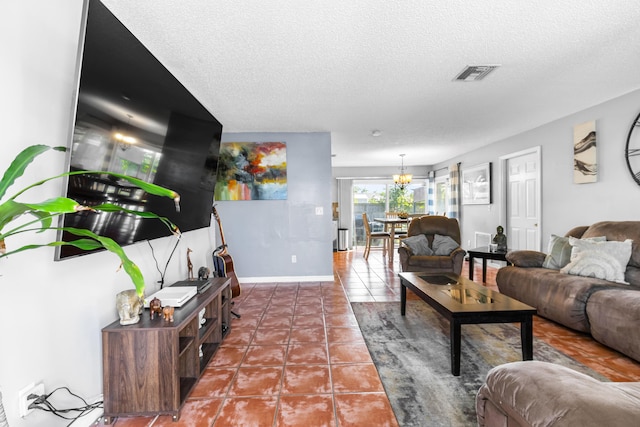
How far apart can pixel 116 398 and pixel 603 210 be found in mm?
4723

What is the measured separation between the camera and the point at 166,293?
2121 millimetres

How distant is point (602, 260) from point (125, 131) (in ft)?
12.4

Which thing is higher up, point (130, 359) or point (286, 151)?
point (286, 151)

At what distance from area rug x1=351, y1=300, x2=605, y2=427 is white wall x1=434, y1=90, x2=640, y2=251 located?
6.24 feet

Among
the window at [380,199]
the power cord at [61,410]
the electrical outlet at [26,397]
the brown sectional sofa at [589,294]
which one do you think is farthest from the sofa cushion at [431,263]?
the window at [380,199]

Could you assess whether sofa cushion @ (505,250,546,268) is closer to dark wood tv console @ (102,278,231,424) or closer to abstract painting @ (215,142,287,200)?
abstract painting @ (215,142,287,200)

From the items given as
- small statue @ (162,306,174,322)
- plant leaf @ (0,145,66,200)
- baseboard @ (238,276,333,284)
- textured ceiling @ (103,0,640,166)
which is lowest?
baseboard @ (238,276,333,284)

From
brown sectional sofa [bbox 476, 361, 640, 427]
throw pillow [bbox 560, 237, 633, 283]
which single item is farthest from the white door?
brown sectional sofa [bbox 476, 361, 640, 427]

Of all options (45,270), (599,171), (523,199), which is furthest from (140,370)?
(523,199)

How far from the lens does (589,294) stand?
259cm

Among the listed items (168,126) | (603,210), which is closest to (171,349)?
(168,126)

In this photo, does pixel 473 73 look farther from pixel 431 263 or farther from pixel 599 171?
pixel 431 263

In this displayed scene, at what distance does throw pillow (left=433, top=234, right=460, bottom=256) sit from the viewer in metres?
4.37

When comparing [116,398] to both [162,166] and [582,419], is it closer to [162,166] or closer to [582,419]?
[162,166]
